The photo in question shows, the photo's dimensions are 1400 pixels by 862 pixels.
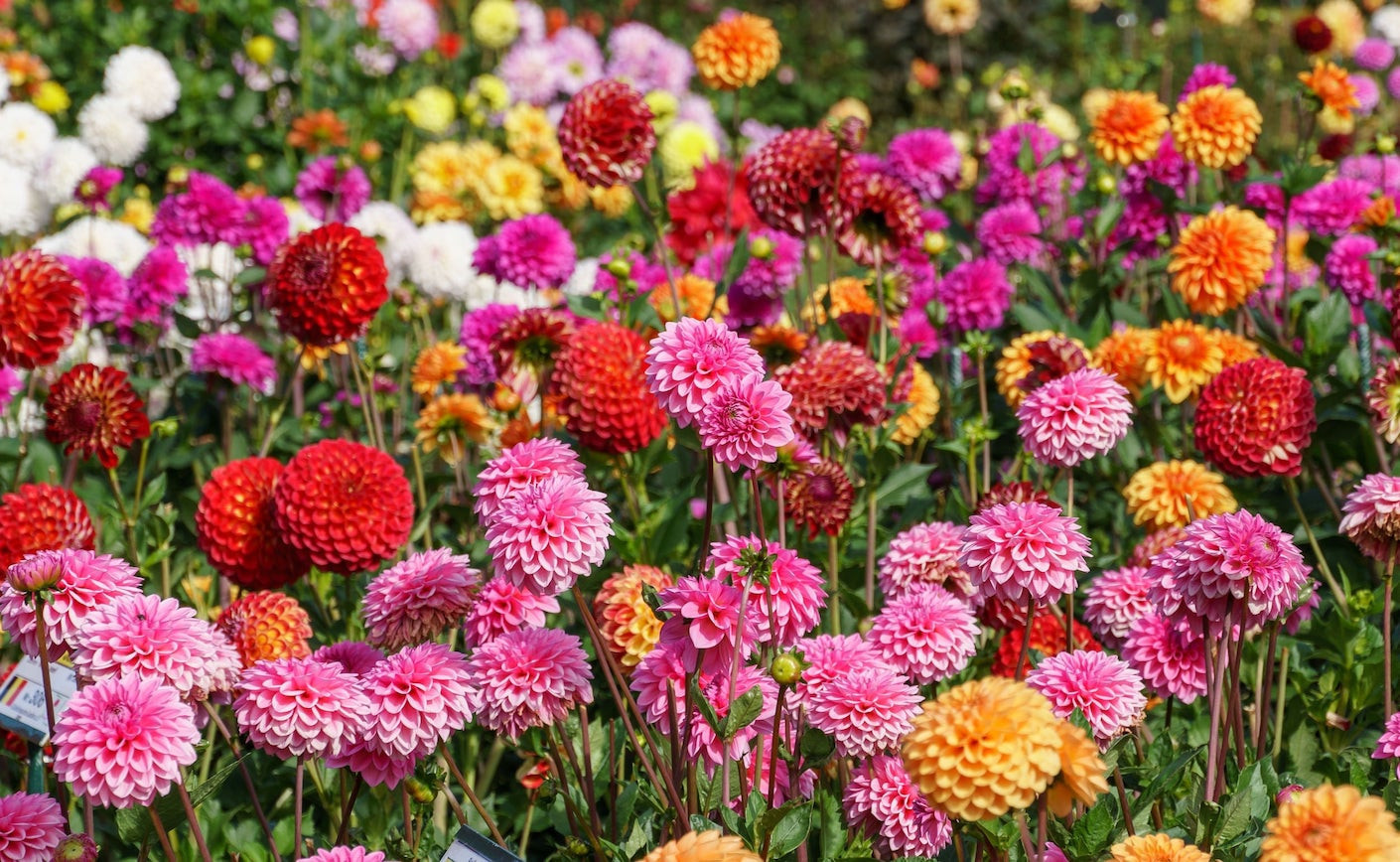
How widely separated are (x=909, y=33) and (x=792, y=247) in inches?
251

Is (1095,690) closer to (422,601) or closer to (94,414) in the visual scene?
(422,601)

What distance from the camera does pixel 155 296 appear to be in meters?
3.70

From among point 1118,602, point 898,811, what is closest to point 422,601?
point 898,811

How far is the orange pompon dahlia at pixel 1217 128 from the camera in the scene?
11.0 feet

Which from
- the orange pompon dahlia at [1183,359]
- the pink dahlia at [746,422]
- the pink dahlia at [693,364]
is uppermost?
the pink dahlia at [693,364]

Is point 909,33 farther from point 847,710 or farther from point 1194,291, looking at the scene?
point 847,710

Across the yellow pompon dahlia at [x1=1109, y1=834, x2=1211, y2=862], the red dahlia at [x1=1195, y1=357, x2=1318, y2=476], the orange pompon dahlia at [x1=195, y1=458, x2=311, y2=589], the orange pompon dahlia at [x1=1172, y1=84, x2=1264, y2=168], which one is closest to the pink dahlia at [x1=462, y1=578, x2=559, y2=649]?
the orange pompon dahlia at [x1=195, y1=458, x2=311, y2=589]

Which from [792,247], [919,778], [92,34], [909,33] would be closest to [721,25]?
[792,247]

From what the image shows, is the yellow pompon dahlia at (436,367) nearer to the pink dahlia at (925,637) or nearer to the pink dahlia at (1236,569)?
the pink dahlia at (925,637)

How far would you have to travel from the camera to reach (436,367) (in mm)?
3555

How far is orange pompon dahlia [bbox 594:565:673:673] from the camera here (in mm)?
2154

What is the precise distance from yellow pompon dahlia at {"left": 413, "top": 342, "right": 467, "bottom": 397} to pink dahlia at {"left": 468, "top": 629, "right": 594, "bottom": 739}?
1771mm

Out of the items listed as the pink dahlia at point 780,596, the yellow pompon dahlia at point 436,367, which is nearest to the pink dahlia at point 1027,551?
the pink dahlia at point 780,596

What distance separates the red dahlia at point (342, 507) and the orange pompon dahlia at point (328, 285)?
334 millimetres
